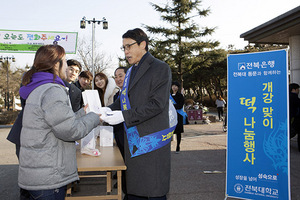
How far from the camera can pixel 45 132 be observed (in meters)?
1.67

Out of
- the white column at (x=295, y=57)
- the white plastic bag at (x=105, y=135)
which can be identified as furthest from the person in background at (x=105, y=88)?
the white column at (x=295, y=57)

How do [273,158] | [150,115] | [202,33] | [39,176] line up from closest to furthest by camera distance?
[39,176]
[150,115]
[273,158]
[202,33]

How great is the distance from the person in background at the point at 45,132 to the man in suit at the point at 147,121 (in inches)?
16.0

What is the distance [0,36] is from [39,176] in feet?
46.3

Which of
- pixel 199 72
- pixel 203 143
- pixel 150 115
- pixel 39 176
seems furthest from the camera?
pixel 199 72

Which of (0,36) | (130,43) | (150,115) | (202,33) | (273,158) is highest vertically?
(202,33)

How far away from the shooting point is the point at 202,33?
23.8 meters

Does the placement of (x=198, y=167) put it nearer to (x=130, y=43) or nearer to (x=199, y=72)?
(x=130, y=43)

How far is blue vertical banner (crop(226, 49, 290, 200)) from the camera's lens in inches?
131

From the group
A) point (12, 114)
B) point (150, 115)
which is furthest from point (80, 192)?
point (12, 114)

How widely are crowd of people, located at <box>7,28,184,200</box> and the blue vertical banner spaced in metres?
1.89

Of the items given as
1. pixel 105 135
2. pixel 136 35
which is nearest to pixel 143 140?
pixel 136 35

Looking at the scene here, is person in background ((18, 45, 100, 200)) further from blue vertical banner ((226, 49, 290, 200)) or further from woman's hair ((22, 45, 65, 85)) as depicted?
blue vertical banner ((226, 49, 290, 200))

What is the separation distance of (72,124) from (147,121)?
539 mm
